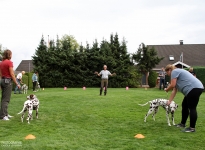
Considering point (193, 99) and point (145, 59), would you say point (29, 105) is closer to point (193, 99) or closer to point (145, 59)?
point (193, 99)

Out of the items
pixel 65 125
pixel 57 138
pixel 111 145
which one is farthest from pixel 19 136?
pixel 111 145

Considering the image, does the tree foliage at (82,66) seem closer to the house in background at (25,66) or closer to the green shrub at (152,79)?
the green shrub at (152,79)

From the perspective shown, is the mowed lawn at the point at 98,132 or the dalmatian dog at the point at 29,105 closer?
the mowed lawn at the point at 98,132

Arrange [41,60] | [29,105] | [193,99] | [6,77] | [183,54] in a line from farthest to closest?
[183,54] → [41,60] → [6,77] → [29,105] → [193,99]

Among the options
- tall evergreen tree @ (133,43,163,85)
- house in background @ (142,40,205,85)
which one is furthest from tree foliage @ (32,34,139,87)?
house in background @ (142,40,205,85)

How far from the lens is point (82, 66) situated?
34844 mm

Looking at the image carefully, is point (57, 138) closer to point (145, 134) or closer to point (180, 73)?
point (145, 134)

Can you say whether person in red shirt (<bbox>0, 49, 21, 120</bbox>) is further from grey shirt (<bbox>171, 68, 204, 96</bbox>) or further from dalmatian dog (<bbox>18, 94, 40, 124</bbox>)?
grey shirt (<bbox>171, 68, 204, 96</bbox>)

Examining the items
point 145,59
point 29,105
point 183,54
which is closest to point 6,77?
point 29,105

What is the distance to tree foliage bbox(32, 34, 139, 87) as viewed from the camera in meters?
34.6

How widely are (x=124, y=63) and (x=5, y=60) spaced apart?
2833 cm

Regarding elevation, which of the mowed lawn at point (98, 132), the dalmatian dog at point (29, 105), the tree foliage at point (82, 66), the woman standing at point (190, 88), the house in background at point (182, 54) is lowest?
the mowed lawn at point (98, 132)

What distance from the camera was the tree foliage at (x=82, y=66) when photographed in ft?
113

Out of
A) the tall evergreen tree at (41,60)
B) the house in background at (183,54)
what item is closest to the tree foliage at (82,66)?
the tall evergreen tree at (41,60)
